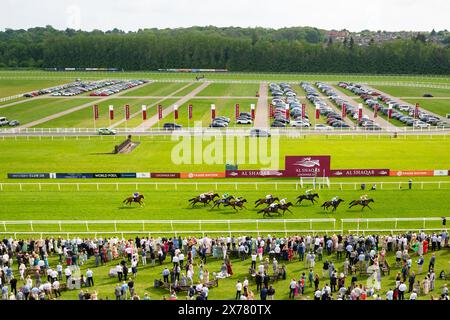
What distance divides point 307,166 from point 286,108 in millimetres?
22697

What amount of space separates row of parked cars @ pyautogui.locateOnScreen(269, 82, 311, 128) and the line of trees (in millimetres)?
46588

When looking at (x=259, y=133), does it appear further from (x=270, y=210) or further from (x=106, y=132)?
(x=270, y=210)

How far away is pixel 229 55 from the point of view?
144625 mm

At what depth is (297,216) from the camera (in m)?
27.0

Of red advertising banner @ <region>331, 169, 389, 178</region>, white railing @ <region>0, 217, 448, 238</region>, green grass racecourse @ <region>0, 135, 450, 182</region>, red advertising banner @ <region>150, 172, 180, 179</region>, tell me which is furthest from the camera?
green grass racecourse @ <region>0, 135, 450, 182</region>

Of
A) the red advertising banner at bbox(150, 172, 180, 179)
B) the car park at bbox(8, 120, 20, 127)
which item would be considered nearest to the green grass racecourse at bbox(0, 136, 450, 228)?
the red advertising banner at bbox(150, 172, 180, 179)

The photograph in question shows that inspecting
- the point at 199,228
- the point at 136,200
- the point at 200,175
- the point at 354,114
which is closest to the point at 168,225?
the point at 199,228

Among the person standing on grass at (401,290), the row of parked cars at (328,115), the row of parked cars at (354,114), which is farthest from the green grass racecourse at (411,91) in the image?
the person standing on grass at (401,290)

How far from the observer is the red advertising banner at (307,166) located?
112 ft

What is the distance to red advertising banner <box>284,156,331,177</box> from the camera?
3409cm

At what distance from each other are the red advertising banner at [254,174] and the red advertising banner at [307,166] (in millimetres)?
746

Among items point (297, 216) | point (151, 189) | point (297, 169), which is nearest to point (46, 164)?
point (151, 189)

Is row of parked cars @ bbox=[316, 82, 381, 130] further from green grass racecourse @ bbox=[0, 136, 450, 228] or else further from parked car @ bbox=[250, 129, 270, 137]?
parked car @ bbox=[250, 129, 270, 137]

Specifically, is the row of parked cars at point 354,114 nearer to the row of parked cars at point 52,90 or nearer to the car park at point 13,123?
the car park at point 13,123
